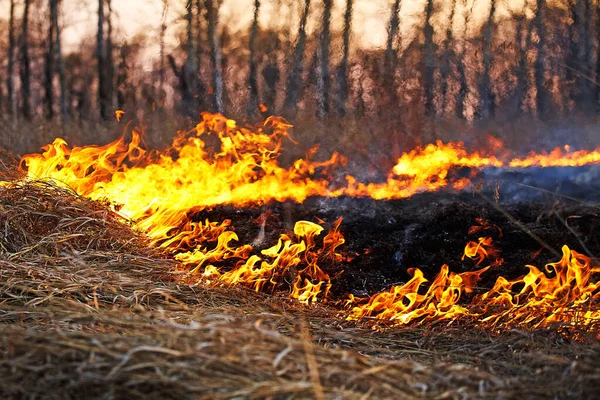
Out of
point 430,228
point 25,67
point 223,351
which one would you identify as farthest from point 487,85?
point 25,67

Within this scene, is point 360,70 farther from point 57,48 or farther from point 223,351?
point 223,351

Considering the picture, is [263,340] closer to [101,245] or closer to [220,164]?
[101,245]

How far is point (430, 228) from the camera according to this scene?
5359mm

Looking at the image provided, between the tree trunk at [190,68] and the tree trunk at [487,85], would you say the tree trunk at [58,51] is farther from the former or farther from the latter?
the tree trunk at [487,85]

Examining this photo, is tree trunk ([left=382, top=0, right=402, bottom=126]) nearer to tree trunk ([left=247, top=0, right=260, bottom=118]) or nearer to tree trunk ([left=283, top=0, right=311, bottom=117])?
tree trunk ([left=283, top=0, right=311, bottom=117])

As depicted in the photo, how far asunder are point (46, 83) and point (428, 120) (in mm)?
13886

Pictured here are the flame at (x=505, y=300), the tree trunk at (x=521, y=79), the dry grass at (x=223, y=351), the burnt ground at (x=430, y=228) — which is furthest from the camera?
the tree trunk at (x=521, y=79)

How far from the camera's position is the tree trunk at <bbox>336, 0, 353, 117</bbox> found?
49.5ft

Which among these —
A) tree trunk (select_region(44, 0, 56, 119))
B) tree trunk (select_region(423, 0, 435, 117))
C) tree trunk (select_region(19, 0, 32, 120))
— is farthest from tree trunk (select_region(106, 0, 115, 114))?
tree trunk (select_region(423, 0, 435, 117))

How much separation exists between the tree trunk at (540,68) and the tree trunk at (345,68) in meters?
4.89

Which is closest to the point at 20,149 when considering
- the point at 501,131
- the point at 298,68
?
the point at 298,68

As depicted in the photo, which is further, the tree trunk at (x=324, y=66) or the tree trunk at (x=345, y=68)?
the tree trunk at (x=324, y=66)

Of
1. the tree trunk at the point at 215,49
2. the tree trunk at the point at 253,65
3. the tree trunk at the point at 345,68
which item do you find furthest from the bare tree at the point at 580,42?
the tree trunk at the point at 215,49

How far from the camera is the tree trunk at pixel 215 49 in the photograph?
1525 cm
